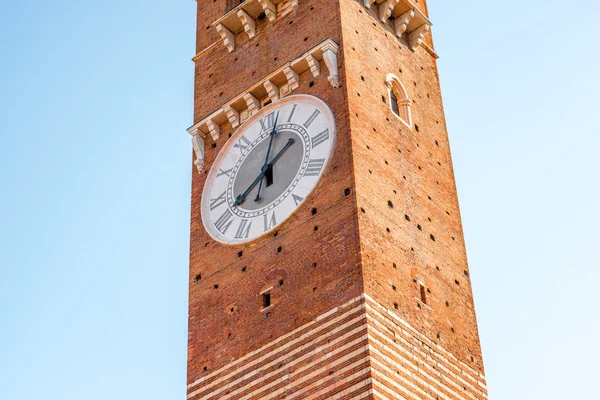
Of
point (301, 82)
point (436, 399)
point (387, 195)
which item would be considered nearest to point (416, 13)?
point (301, 82)

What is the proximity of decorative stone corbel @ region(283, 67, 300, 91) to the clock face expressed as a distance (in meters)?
0.29

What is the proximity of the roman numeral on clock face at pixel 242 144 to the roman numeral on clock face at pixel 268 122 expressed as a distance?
401mm

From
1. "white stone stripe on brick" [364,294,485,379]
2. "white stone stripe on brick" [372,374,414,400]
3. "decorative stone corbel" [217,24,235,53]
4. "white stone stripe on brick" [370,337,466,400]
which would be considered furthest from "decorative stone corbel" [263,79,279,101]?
"white stone stripe on brick" [372,374,414,400]

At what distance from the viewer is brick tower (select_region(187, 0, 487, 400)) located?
68.6 feet

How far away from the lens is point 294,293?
21.8 m

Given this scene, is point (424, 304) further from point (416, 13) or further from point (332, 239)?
point (416, 13)

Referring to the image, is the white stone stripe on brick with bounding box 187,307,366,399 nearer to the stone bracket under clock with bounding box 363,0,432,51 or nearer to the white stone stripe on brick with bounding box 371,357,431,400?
the white stone stripe on brick with bounding box 371,357,431,400

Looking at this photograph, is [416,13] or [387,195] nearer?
[387,195]

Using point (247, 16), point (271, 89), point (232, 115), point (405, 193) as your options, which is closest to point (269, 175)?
point (271, 89)

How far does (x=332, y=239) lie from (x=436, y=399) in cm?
304

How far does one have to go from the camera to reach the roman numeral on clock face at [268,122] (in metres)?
24.4

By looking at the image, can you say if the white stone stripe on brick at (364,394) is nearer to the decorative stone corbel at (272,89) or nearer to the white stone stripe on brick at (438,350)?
the white stone stripe on brick at (438,350)

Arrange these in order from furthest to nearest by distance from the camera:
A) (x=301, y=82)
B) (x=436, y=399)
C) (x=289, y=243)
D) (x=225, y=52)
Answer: (x=225, y=52), (x=301, y=82), (x=289, y=243), (x=436, y=399)

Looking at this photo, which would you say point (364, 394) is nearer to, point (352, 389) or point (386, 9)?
point (352, 389)
